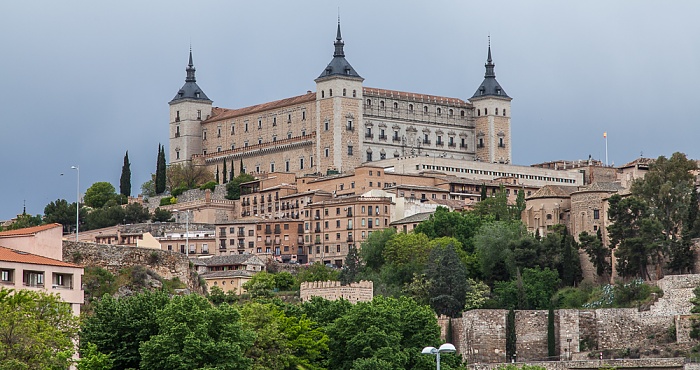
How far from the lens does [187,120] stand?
16688 cm

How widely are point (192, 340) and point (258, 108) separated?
10706cm

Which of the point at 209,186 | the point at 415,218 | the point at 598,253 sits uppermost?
the point at 209,186

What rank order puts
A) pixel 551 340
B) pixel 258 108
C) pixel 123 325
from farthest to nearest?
1. pixel 258 108
2. pixel 551 340
3. pixel 123 325

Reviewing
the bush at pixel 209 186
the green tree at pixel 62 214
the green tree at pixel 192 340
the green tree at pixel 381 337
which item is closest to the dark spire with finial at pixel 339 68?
the bush at pixel 209 186

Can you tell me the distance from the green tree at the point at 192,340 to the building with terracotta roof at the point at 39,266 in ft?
9.13

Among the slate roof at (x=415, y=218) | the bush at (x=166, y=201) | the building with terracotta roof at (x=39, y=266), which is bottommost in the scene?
the building with terracotta roof at (x=39, y=266)

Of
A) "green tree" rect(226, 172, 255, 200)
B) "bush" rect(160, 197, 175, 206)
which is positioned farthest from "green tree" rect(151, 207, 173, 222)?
"green tree" rect(226, 172, 255, 200)

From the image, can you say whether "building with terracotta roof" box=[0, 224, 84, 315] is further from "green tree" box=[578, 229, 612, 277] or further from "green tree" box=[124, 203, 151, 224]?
"green tree" box=[124, 203, 151, 224]

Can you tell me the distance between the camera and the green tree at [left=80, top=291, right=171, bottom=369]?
5591 cm

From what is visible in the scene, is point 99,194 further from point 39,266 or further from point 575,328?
point 39,266

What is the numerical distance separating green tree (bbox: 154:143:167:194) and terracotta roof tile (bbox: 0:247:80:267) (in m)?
101

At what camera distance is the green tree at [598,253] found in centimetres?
9606

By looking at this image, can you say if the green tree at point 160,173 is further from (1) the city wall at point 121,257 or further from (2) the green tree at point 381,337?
(1) the city wall at point 121,257

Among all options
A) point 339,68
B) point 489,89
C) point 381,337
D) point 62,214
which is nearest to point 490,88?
point 489,89
